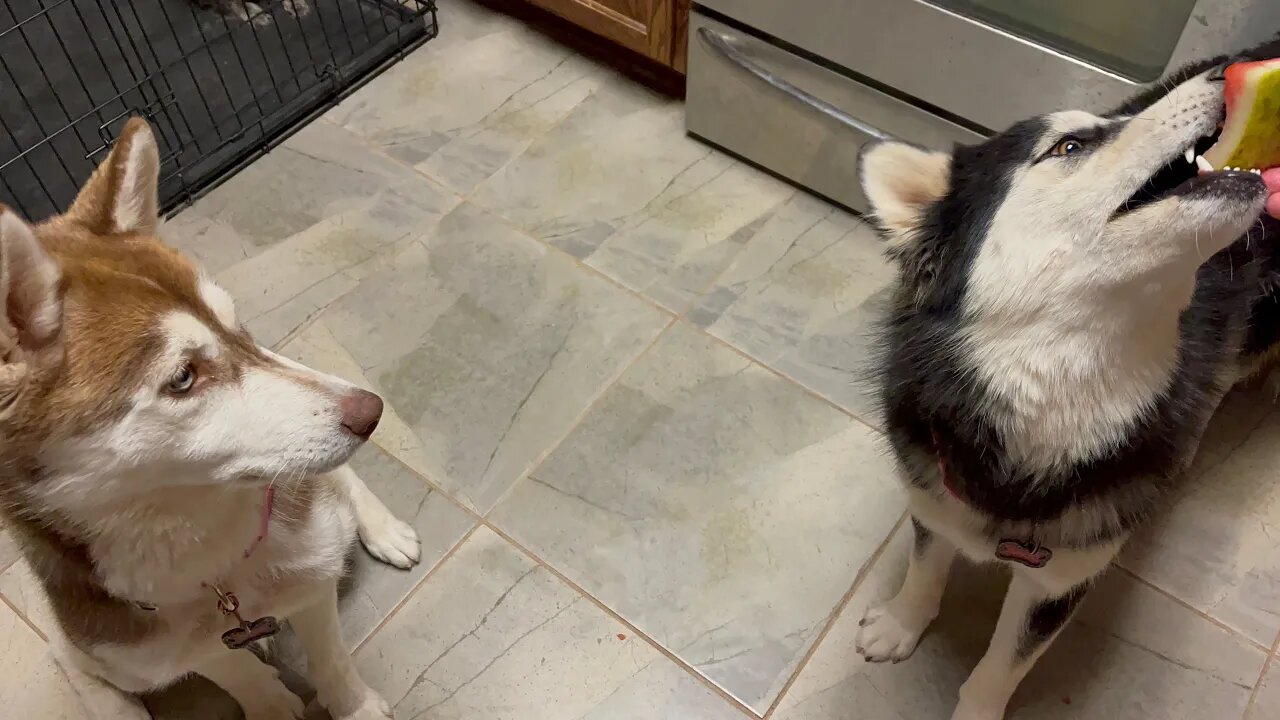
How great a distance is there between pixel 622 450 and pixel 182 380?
→ 3.45 feet

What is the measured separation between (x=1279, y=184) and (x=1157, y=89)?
53 centimetres

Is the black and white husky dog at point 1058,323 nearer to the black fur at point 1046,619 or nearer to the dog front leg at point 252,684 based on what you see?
the black fur at point 1046,619

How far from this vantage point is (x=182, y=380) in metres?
0.98

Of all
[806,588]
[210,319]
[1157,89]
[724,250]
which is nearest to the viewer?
[210,319]

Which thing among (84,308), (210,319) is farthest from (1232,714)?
(84,308)

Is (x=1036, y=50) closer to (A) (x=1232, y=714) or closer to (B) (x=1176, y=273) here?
(B) (x=1176, y=273)

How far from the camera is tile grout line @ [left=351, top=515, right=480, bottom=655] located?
1647mm

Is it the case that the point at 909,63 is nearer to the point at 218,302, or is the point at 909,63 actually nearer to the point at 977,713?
the point at 977,713

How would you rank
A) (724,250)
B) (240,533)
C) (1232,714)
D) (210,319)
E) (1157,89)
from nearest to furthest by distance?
(210,319) → (240,533) → (1157,89) → (1232,714) → (724,250)

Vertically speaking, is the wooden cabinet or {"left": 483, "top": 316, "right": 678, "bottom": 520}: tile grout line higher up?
the wooden cabinet

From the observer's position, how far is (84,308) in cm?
92

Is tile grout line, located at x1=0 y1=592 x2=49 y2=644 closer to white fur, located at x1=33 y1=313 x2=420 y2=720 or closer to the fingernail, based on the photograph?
white fur, located at x1=33 y1=313 x2=420 y2=720

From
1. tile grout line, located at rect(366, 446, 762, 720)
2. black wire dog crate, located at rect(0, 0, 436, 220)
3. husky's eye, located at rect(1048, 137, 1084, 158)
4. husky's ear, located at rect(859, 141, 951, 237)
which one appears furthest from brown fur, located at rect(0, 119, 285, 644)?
black wire dog crate, located at rect(0, 0, 436, 220)

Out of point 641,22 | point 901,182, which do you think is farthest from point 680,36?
point 901,182
